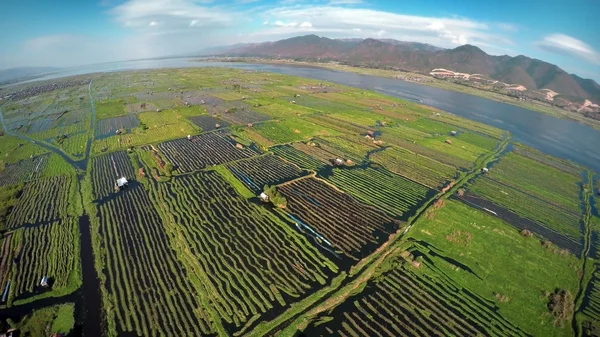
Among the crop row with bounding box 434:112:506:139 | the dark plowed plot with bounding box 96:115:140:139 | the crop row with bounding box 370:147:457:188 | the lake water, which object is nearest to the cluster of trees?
the crop row with bounding box 370:147:457:188

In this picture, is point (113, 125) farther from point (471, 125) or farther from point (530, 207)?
point (471, 125)

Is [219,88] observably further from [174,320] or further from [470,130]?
[174,320]

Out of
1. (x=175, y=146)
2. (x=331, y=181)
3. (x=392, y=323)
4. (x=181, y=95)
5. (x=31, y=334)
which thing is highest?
(x=181, y=95)

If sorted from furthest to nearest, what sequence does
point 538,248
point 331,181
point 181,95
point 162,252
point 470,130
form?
point 181,95 < point 470,130 < point 331,181 < point 538,248 < point 162,252

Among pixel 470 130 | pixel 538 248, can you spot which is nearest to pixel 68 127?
pixel 538 248

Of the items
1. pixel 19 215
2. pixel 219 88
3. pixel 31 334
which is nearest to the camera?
pixel 31 334

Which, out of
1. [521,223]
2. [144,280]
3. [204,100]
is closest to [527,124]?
[521,223]
